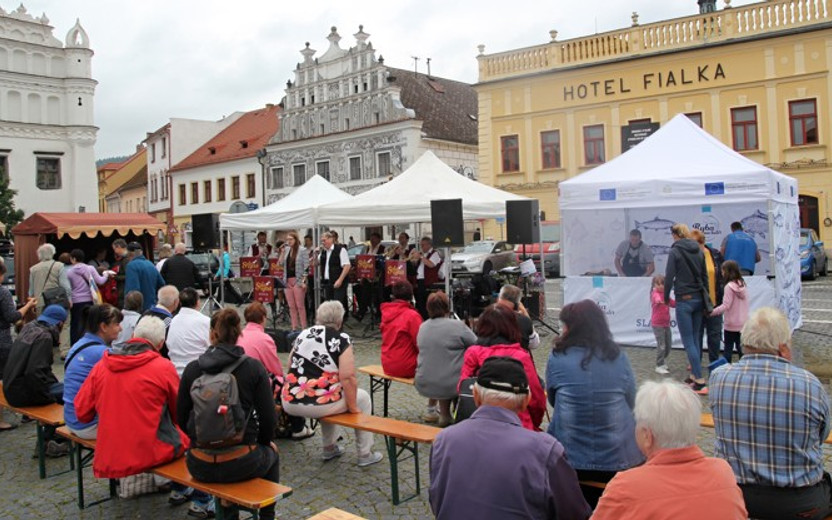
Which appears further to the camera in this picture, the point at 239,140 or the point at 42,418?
the point at 239,140

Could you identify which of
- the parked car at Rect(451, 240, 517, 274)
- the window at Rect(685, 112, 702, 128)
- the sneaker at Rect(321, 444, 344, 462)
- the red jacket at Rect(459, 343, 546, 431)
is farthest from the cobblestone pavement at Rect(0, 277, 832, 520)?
the window at Rect(685, 112, 702, 128)

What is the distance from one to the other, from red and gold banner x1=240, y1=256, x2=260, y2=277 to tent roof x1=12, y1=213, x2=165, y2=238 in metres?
3.70

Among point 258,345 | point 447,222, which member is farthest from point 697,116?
point 258,345

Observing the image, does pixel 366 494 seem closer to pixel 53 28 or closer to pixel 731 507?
pixel 731 507

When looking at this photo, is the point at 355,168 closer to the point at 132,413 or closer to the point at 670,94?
the point at 670,94

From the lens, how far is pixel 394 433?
4.79 metres

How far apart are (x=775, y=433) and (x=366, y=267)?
1003 centimetres

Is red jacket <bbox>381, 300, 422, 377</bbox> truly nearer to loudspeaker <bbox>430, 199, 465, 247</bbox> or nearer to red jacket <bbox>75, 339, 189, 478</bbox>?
red jacket <bbox>75, 339, 189, 478</bbox>

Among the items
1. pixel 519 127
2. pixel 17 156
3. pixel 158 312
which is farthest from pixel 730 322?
pixel 17 156

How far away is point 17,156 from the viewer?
41562 millimetres

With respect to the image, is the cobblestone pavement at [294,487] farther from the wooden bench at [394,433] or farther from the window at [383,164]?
the window at [383,164]

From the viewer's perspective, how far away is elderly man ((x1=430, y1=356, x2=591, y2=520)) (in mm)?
2660

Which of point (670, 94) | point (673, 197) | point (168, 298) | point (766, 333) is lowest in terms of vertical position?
point (766, 333)

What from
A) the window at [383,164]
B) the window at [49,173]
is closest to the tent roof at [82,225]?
the window at [383,164]
